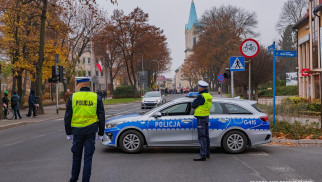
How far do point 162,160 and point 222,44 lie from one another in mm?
53033

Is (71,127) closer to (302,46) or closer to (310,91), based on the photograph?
(310,91)

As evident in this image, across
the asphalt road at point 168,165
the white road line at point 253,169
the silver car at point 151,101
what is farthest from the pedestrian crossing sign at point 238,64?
the silver car at point 151,101

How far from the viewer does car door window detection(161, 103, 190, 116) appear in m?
8.94

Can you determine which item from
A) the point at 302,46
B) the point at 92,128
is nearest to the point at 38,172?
the point at 92,128

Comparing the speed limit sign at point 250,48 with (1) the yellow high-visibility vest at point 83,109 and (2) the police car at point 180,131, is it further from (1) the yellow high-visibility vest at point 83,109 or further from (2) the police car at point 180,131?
(1) the yellow high-visibility vest at point 83,109

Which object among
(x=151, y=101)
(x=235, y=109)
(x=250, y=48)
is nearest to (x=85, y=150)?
(x=235, y=109)

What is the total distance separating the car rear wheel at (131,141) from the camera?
28.9 feet

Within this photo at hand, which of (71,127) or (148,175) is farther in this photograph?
(148,175)

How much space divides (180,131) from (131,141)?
4.09ft

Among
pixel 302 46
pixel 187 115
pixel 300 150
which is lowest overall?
pixel 300 150

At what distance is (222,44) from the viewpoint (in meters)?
59.2

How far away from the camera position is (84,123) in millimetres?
5527

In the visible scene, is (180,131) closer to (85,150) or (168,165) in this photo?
(168,165)

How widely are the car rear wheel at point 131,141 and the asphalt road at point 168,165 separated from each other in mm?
198
